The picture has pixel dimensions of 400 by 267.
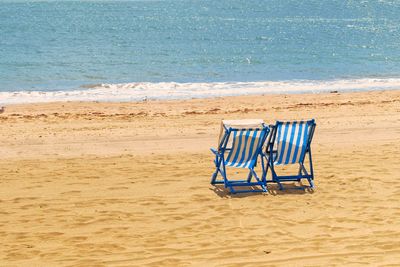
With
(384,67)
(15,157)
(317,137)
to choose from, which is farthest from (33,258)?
(384,67)

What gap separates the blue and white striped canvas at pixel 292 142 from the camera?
379 inches

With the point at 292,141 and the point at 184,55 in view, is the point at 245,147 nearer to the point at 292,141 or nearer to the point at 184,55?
the point at 292,141

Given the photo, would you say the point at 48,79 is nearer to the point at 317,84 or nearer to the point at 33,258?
the point at 317,84

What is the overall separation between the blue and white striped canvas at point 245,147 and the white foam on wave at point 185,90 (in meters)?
11.0

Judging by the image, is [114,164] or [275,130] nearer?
[275,130]

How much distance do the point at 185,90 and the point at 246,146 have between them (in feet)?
44.0

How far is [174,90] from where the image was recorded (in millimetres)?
22922

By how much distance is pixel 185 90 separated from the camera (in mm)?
22859

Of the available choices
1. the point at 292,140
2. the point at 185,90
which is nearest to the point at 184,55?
the point at 185,90

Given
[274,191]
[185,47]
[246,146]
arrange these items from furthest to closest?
[185,47] → [274,191] → [246,146]

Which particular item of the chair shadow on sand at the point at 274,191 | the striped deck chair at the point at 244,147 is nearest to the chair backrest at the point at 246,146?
the striped deck chair at the point at 244,147

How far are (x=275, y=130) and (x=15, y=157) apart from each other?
487cm

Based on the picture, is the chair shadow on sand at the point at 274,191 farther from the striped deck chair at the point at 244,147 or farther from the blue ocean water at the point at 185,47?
the blue ocean water at the point at 185,47

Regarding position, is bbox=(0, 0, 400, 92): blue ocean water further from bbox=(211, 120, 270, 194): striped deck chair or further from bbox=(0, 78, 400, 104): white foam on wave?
bbox=(211, 120, 270, 194): striped deck chair
